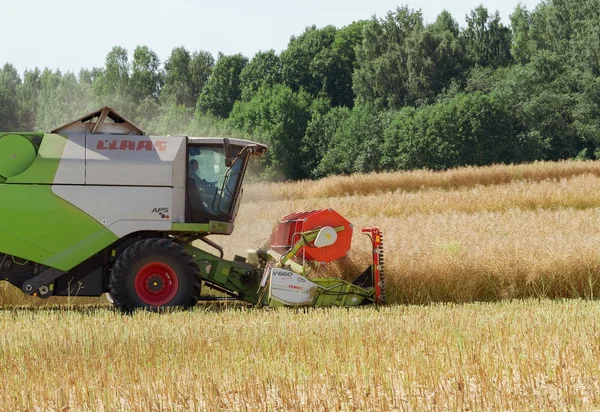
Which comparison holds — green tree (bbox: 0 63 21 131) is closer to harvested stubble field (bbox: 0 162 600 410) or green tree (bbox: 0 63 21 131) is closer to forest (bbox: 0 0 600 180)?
forest (bbox: 0 0 600 180)

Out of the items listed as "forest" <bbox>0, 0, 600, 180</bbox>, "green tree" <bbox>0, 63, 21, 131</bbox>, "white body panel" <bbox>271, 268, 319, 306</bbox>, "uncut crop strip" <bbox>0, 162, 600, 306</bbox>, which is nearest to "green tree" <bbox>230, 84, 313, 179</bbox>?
"forest" <bbox>0, 0, 600, 180</bbox>

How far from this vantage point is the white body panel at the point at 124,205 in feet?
30.2

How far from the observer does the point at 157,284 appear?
30.1 feet

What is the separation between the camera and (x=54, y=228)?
30.1ft

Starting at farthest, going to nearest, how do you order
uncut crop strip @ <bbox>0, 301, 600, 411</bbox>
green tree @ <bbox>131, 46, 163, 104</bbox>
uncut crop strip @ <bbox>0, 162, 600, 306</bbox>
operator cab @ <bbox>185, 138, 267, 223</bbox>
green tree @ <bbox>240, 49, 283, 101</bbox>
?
green tree @ <bbox>131, 46, 163, 104</bbox>
green tree @ <bbox>240, 49, 283, 101</bbox>
uncut crop strip @ <bbox>0, 162, 600, 306</bbox>
operator cab @ <bbox>185, 138, 267, 223</bbox>
uncut crop strip @ <bbox>0, 301, 600, 411</bbox>

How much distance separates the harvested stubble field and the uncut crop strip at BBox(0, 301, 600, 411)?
0.05 ft

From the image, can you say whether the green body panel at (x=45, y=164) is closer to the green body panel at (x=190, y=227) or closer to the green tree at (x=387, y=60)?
the green body panel at (x=190, y=227)

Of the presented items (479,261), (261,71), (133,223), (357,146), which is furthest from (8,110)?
(479,261)

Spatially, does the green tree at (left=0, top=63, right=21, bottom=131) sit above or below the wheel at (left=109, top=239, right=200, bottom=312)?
above

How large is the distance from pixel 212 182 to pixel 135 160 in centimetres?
86

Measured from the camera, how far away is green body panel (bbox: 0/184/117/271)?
913 centimetres

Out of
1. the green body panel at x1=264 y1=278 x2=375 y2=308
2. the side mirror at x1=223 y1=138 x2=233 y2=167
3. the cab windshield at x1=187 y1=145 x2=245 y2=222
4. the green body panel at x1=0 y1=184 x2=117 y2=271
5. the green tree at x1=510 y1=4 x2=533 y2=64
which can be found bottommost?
the green body panel at x1=264 y1=278 x2=375 y2=308

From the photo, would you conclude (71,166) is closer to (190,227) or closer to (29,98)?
(190,227)

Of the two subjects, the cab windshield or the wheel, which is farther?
the cab windshield
